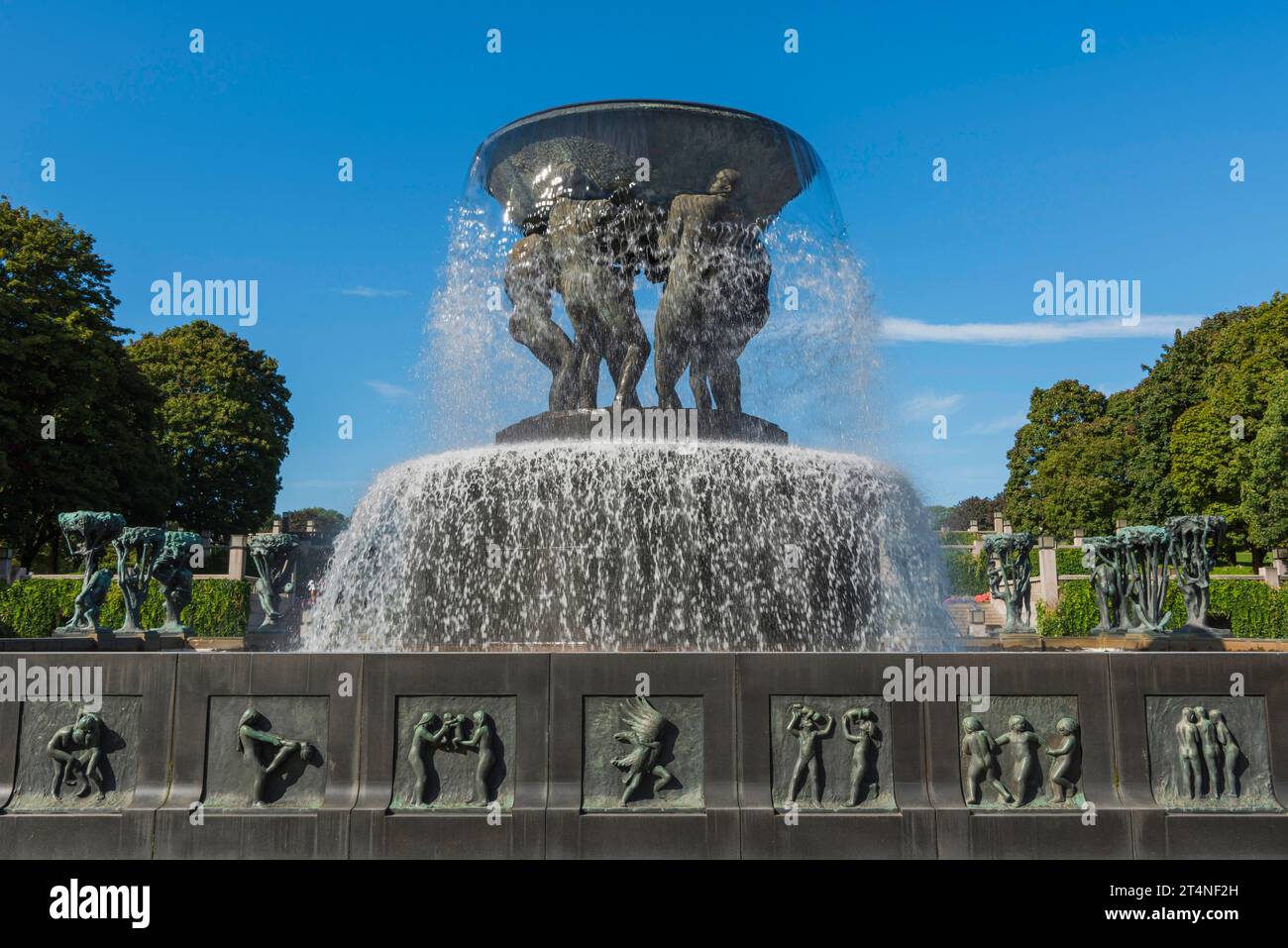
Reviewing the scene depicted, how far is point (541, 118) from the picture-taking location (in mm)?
12297

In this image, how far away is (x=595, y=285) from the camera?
11906 millimetres

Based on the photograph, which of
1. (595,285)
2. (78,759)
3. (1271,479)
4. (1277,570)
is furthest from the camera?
(1271,479)

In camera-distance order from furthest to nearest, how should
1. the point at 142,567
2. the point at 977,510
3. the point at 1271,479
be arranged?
Answer: the point at 977,510 → the point at 1271,479 → the point at 142,567

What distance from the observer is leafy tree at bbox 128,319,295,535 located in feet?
168

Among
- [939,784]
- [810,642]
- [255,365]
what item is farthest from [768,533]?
[255,365]

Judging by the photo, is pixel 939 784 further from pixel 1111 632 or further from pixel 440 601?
pixel 1111 632

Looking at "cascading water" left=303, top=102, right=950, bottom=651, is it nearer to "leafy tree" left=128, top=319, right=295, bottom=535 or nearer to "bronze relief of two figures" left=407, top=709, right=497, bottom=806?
"bronze relief of two figures" left=407, top=709, right=497, bottom=806

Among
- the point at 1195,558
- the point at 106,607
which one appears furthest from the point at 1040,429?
the point at 1195,558

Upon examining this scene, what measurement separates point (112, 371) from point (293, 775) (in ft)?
111

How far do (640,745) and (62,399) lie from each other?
33.1 meters

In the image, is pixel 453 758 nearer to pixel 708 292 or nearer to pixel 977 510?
pixel 708 292

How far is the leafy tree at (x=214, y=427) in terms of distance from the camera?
51.2 m

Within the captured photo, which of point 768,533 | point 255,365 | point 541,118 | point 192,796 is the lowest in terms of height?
point 192,796

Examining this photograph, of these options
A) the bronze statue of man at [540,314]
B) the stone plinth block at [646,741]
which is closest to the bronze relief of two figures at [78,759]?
the stone plinth block at [646,741]
